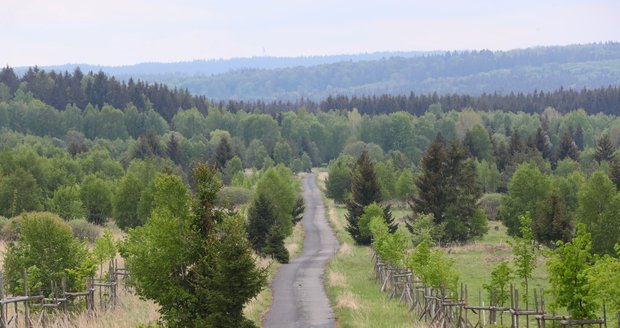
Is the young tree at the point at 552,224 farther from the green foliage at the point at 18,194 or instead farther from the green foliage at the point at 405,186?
the green foliage at the point at 405,186

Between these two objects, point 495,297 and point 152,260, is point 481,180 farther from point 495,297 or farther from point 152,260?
point 152,260

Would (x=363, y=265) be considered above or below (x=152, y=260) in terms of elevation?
below

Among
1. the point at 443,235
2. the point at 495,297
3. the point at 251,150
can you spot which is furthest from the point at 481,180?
the point at 495,297

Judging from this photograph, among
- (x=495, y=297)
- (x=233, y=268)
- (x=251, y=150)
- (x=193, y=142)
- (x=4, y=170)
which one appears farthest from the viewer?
(x=251, y=150)

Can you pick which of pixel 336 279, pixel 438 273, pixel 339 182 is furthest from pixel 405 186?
pixel 438 273

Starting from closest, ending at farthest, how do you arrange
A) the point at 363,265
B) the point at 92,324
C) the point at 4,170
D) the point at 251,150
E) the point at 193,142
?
the point at 92,324
the point at 363,265
the point at 4,170
the point at 193,142
the point at 251,150

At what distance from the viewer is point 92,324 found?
3241 cm

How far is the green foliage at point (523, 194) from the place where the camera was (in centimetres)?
7588

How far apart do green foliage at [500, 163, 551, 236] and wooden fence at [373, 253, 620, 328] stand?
2708 cm

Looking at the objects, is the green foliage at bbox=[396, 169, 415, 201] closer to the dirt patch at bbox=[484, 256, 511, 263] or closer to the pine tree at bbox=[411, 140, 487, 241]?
the pine tree at bbox=[411, 140, 487, 241]

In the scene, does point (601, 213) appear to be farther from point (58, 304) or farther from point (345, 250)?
point (58, 304)

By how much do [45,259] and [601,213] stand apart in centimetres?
3580

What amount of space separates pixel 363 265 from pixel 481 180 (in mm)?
58550

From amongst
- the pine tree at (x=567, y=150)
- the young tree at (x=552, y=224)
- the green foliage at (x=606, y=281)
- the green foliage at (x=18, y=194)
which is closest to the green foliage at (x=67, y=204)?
the green foliage at (x=18, y=194)
